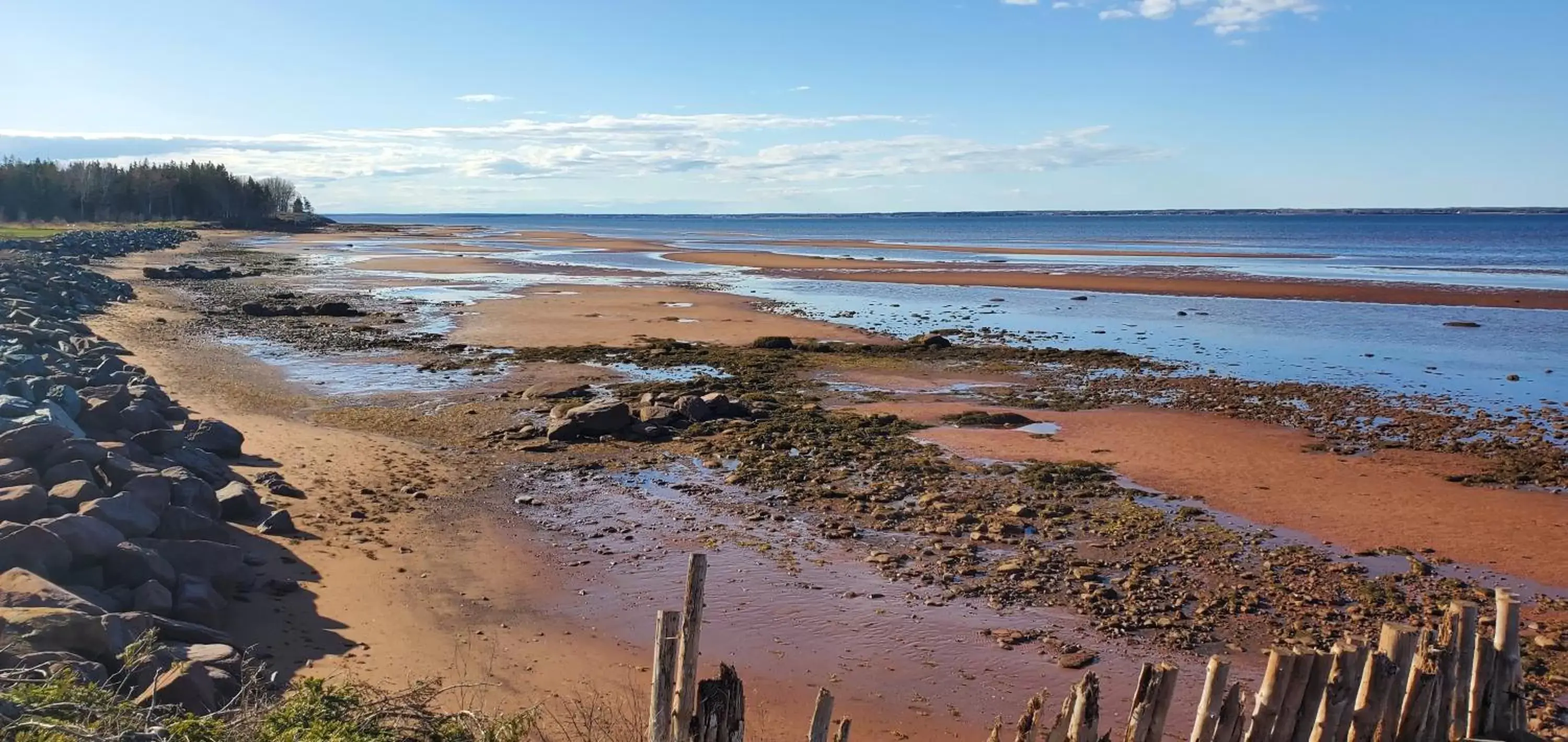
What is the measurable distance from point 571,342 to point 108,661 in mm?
24033

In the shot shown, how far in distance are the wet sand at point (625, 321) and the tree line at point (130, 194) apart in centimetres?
7078

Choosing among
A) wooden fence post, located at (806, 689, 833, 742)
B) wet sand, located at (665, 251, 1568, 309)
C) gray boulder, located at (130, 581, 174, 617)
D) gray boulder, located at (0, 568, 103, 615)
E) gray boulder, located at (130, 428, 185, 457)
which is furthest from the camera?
wet sand, located at (665, 251, 1568, 309)

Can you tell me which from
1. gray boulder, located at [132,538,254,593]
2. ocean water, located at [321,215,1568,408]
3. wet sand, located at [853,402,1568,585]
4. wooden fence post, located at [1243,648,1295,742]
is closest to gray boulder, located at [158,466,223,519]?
gray boulder, located at [132,538,254,593]

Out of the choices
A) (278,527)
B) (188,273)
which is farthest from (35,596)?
(188,273)

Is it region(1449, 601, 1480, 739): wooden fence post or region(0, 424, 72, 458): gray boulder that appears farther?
region(0, 424, 72, 458): gray boulder

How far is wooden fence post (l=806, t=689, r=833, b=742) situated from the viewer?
17.0 ft

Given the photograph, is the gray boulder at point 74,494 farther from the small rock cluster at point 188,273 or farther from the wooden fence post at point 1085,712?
the small rock cluster at point 188,273

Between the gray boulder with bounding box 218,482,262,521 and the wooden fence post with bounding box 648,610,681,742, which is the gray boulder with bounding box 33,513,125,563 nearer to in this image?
the gray boulder with bounding box 218,482,262,521

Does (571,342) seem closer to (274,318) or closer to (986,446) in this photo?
(274,318)

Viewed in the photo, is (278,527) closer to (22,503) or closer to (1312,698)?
(22,503)

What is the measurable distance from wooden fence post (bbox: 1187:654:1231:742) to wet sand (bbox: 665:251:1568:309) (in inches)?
1707

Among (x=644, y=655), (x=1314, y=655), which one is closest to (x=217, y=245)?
(x=644, y=655)

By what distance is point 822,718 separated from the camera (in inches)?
206

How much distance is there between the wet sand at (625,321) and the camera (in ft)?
105
